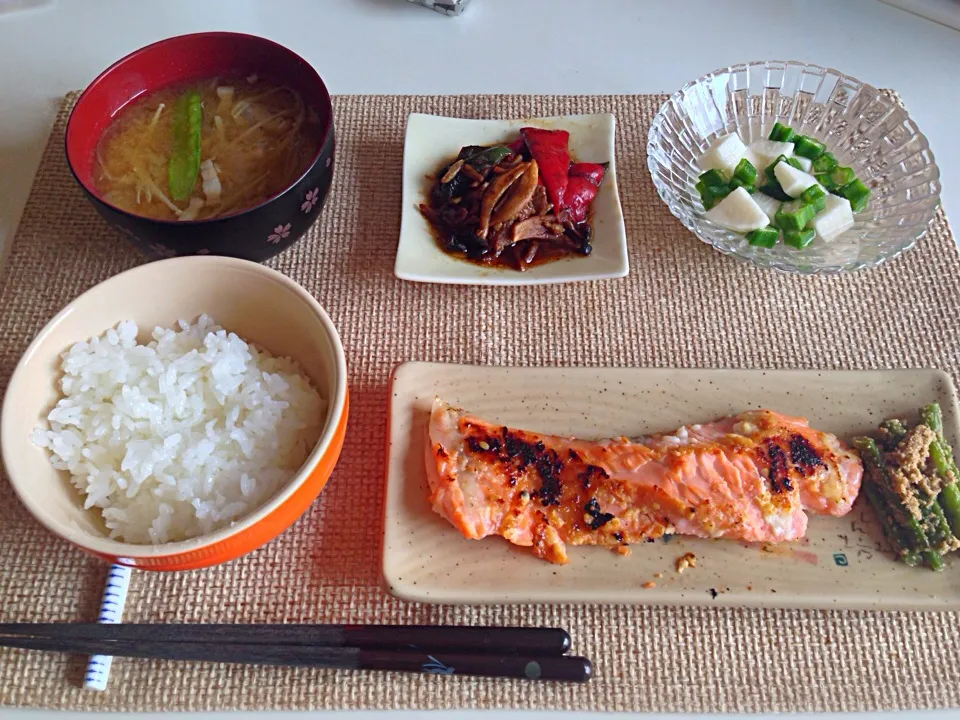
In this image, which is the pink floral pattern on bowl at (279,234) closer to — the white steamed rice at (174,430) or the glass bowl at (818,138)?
the white steamed rice at (174,430)

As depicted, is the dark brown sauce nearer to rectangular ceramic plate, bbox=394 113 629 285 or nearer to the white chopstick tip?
rectangular ceramic plate, bbox=394 113 629 285

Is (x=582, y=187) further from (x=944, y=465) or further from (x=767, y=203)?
(x=944, y=465)

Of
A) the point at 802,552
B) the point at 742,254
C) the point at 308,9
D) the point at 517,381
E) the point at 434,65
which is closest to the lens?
the point at 802,552

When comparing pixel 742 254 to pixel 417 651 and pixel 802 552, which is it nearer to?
pixel 802 552

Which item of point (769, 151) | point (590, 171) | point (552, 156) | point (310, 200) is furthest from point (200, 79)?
point (769, 151)

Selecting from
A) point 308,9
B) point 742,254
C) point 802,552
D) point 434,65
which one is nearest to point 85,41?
point 308,9

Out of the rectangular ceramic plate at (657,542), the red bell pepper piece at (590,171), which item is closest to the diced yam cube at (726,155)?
the red bell pepper piece at (590,171)

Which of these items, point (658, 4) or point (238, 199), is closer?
point (238, 199)
